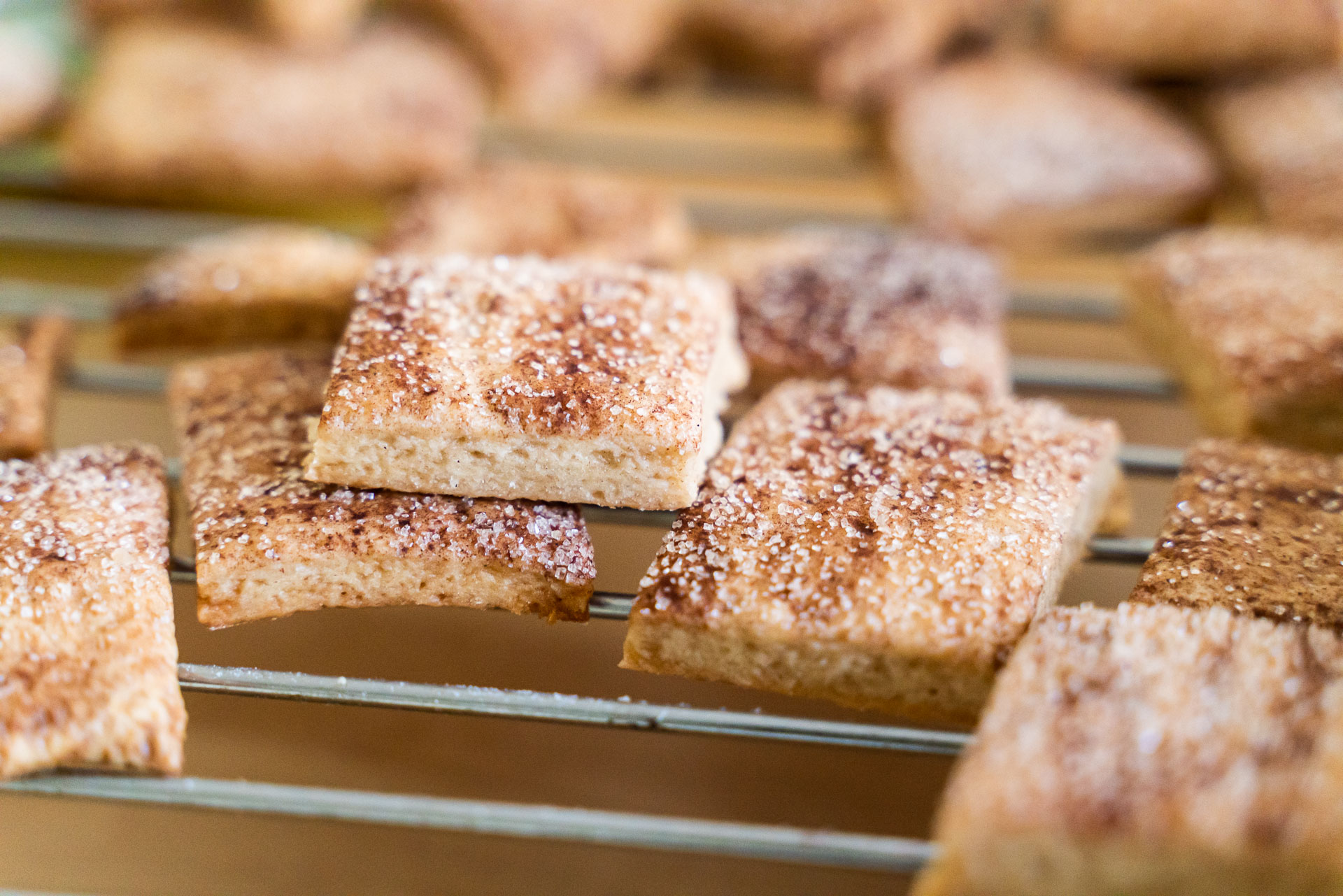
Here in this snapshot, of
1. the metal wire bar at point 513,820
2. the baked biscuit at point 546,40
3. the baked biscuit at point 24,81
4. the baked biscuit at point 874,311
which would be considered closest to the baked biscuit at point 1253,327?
the baked biscuit at point 874,311

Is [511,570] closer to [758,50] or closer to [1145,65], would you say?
[758,50]

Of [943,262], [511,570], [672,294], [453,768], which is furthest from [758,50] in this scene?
[453,768]

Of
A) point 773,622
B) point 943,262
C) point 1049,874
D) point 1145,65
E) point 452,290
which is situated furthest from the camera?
point 1145,65

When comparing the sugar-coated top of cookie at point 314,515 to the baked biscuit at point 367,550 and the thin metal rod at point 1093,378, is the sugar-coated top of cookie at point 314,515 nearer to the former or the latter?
the baked biscuit at point 367,550

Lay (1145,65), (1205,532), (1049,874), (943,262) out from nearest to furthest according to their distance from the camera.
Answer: (1049,874) < (1205,532) < (943,262) < (1145,65)

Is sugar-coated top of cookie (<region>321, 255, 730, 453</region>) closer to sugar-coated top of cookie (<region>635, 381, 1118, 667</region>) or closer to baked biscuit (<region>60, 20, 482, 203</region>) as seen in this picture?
sugar-coated top of cookie (<region>635, 381, 1118, 667</region>)

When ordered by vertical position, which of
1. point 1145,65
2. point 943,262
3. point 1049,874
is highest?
point 1145,65

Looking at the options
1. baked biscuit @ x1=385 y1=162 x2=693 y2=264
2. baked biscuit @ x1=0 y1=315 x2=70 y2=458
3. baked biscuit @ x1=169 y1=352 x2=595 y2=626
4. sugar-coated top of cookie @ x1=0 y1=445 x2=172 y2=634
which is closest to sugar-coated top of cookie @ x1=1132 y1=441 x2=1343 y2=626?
baked biscuit @ x1=169 y1=352 x2=595 y2=626
